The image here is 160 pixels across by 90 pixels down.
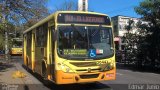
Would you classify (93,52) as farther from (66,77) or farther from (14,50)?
(14,50)

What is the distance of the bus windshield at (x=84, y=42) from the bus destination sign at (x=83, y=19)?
0.82 ft

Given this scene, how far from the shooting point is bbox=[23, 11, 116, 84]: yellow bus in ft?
42.1

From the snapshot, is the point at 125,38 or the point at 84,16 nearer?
the point at 84,16

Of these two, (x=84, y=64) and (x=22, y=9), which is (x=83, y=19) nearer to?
(x=84, y=64)

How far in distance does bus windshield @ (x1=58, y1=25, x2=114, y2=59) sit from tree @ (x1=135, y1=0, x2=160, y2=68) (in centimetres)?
1295

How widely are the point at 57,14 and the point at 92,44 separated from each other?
1.75 m

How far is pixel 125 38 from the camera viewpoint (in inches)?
1271

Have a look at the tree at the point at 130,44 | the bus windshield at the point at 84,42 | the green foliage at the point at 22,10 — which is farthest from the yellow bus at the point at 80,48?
the tree at the point at 130,44

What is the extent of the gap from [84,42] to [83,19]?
93 centimetres

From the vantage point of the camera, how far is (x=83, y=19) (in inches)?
531

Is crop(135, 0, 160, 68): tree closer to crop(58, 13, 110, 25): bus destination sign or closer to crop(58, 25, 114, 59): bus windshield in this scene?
crop(58, 13, 110, 25): bus destination sign

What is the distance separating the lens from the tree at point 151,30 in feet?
84.5

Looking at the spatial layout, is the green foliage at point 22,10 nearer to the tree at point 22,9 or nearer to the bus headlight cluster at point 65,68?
the tree at point 22,9

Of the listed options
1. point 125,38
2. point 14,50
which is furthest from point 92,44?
point 14,50
